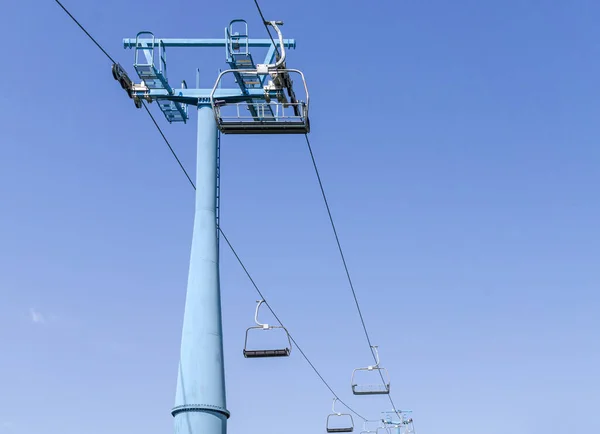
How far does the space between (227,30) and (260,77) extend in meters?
1.49

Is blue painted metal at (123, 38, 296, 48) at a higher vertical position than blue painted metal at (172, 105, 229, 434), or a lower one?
higher

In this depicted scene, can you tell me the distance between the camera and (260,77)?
2214 centimetres

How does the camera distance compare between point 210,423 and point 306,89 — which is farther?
point 210,423

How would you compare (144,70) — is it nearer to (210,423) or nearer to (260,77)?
(260,77)

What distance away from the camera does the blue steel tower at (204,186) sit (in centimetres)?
1903

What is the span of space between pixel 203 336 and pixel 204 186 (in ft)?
13.6

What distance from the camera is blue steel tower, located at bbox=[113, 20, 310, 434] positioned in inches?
749

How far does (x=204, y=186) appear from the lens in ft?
71.6

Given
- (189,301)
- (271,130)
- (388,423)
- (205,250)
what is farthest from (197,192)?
(388,423)

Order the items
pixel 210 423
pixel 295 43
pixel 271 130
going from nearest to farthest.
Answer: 1. pixel 271 130
2. pixel 210 423
3. pixel 295 43

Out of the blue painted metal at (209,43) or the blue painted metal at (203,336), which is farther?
the blue painted metal at (209,43)

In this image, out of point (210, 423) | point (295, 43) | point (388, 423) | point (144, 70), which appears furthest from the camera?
point (388, 423)

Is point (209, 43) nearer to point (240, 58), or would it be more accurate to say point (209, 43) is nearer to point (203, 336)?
point (240, 58)

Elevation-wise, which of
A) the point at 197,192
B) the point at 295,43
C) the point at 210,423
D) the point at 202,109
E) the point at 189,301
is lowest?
the point at 210,423
